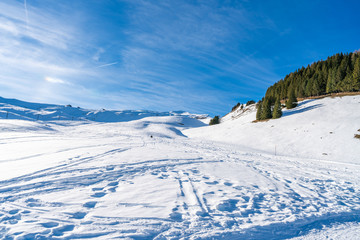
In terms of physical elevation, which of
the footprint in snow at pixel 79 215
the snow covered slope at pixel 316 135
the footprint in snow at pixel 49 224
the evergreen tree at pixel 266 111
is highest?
the evergreen tree at pixel 266 111

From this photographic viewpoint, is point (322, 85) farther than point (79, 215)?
Yes

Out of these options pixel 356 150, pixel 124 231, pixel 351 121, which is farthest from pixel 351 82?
pixel 124 231

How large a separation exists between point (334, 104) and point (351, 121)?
38.5 ft

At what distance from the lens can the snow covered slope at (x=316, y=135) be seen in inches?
817

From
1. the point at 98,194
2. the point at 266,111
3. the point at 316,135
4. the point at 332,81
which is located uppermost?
the point at 332,81

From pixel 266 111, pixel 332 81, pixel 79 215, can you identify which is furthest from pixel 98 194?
pixel 332 81

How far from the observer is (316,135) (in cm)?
2555

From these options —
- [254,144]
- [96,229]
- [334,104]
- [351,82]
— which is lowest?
[96,229]

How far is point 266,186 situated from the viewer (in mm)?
7125

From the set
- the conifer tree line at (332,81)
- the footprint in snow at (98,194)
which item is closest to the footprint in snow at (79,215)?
the footprint in snow at (98,194)

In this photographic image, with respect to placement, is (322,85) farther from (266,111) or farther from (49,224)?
(49,224)

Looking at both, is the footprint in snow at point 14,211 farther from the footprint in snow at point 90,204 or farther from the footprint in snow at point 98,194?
the footprint in snow at point 98,194

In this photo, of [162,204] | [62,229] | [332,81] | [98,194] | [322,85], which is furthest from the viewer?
[322,85]

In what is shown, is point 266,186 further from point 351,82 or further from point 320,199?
point 351,82
